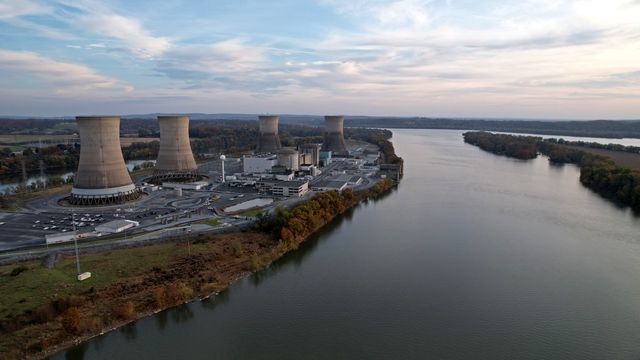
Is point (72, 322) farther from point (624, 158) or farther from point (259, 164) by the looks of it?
point (624, 158)

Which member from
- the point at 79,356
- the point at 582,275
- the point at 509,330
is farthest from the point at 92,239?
the point at 582,275

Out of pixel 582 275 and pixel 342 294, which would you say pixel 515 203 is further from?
pixel 342 294

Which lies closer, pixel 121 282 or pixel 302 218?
pixel 121 282

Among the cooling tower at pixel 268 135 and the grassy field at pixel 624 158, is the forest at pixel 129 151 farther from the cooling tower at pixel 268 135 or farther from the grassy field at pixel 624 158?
the grassy field at pixel 624 158

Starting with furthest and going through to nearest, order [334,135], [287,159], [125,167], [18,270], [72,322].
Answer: [334,135] < [287,159] < [125,167] < [18,270] < [72,322]

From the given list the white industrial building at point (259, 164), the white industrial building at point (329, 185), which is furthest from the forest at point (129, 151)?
the white industrial building at point (259, 164)

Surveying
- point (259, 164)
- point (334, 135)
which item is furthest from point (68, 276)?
point (334, 135)

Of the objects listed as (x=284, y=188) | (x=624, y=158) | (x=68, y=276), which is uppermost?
(x=624, y=158)

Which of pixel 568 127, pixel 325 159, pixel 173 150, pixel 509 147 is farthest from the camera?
pixel 568 127
